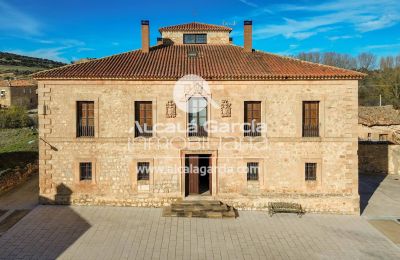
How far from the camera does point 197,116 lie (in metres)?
18.5

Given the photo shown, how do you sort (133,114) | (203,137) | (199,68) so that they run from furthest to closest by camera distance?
1. (199,68)
2. (203,137)
3. (133,114)

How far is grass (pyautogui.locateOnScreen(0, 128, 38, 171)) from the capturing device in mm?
24703

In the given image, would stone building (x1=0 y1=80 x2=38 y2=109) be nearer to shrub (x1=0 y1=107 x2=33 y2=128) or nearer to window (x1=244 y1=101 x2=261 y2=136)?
shrub (x1=0 y1=107 x2=33 y2=128)

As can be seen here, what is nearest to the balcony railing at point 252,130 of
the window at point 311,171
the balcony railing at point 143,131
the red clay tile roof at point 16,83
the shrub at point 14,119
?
the window at point 311,171

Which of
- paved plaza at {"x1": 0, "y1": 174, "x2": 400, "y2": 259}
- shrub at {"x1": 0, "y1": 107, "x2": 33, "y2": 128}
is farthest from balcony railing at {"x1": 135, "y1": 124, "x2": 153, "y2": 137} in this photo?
shrub at {"x1": 0, "y1": 107, "x2": 33, "y2": 128}

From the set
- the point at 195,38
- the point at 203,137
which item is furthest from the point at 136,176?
the point at 195,38

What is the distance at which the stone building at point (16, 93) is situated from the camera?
173 ft

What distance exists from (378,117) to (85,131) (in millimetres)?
27934

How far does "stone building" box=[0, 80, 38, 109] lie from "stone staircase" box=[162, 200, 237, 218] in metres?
43.6

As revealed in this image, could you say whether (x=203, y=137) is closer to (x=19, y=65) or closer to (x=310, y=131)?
(x=310, y=131)

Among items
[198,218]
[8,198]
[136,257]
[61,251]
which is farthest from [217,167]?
[8,198]

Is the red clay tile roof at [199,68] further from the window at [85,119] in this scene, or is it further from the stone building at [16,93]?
the stone building at [16,93]

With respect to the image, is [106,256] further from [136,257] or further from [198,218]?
[198,218]

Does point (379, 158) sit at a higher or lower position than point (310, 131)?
lower
